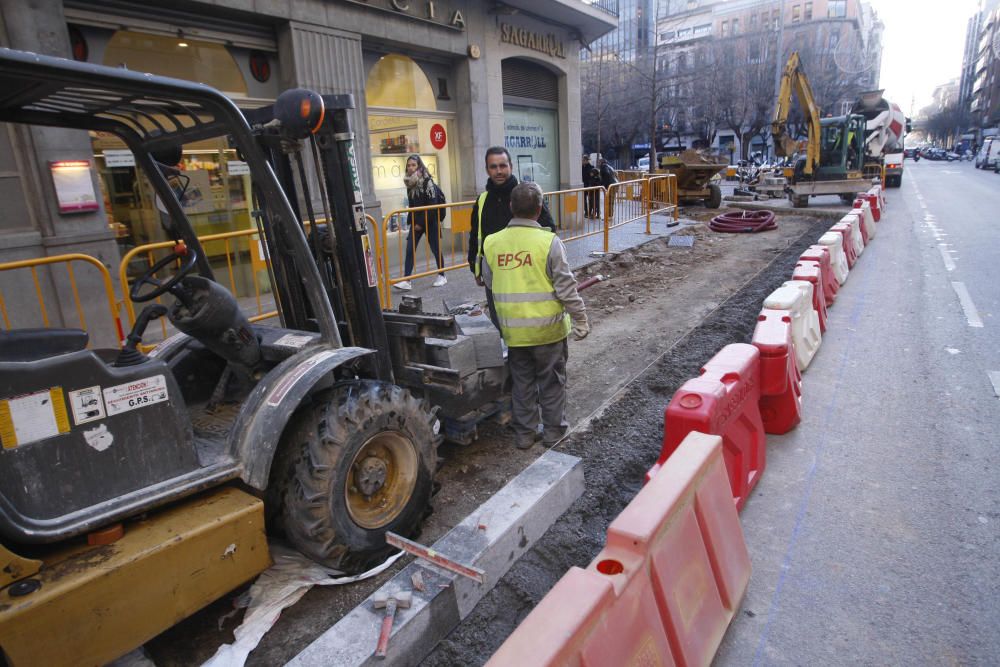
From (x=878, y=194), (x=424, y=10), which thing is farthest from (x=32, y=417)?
(x=878, y=194)

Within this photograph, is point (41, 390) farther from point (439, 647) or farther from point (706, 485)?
point (706, 485)

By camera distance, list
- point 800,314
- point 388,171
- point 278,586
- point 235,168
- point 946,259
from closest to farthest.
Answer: point 278,586 < point 800,314 < point 235,168 < point 946,259 < point 388,171

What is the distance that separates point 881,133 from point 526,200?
28356mm

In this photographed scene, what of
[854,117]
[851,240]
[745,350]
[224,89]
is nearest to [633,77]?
[854,117]

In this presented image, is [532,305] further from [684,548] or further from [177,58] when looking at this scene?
[177,58]

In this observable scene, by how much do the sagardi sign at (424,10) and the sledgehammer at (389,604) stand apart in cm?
997

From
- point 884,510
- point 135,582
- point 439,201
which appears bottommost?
point 884,510

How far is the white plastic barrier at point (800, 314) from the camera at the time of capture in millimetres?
5312

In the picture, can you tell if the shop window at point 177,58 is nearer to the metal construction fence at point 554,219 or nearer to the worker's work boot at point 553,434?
the metal construction fence at point 554,219

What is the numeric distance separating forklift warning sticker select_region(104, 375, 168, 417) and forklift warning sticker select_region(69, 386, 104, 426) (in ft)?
0.09

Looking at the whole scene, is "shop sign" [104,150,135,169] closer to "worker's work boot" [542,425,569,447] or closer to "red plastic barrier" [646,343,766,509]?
"worker's work boot" [542,425,569,447]

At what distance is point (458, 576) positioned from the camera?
280 centimetres

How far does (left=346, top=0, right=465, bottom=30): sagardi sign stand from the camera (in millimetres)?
10576

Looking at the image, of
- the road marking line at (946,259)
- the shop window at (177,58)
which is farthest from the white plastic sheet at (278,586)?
the road marking line at (946,259)
